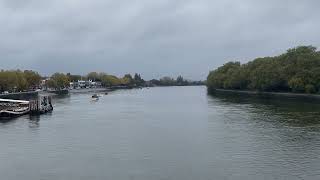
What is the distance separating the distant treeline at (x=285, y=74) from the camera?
63375 millimetres

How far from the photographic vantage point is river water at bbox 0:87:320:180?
18.3m

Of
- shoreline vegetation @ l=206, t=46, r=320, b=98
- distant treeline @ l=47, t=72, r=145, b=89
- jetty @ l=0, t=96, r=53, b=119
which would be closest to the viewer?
jetty @ l=0, t=96, r=53, b=119

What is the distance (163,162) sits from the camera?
20.0 m

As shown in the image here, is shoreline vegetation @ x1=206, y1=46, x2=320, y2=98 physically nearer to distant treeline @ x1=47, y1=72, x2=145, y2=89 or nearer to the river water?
the river water

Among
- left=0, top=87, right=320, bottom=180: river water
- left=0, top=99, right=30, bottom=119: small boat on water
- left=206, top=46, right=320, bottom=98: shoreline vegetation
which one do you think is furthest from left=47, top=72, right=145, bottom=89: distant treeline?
left=0, top=87, right=320, bottom=180: river water

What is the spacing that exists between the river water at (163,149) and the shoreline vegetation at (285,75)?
28.2 metres

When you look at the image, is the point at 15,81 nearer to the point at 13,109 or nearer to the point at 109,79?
the point at 13,109

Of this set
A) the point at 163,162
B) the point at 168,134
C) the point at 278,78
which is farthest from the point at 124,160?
the point at 278,78

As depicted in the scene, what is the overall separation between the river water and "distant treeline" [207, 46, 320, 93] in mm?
28191

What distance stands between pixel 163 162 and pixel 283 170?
448cm

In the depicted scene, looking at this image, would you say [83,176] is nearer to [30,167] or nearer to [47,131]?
[30,167]

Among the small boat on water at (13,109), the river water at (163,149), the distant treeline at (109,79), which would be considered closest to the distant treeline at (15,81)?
the small boat on water at (13,109)

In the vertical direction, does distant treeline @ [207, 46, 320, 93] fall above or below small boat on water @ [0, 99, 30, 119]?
above

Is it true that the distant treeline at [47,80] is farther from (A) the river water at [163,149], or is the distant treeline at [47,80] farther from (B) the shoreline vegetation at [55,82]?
(A) the river water at [163,149]
